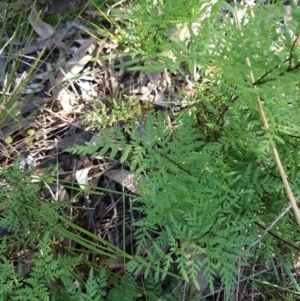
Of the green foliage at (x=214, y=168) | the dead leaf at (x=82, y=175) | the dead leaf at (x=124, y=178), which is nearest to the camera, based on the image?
the green foliage at (x=214, y=168)

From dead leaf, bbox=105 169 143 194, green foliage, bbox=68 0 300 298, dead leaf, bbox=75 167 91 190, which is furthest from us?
dead leaf, bbox=75 167 91 190

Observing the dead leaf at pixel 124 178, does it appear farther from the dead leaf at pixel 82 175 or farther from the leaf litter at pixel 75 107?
the dead leaf at pixel 82 175

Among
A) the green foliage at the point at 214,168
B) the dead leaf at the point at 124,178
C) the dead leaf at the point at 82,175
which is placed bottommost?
the dead leaf at the point at 82,175

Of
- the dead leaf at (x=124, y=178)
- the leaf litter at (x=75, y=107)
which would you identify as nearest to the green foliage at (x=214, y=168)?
the dead leaf at (x=124, y=178)

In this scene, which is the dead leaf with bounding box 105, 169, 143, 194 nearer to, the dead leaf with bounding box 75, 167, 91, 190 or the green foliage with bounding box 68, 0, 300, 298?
the dead leaf with bounding box 75, 167, 91, 190

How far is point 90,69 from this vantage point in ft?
7.93

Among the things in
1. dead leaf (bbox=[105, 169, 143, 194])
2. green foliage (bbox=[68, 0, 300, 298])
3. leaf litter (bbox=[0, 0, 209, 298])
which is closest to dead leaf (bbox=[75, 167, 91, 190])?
leaf litter (bbox=[0, 0, 209, 298])

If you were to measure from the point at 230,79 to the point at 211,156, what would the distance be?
0.44 meters

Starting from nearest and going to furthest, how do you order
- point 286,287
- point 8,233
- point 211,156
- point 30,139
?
point 211,156, point 286,287, point 8,233, point 30,139

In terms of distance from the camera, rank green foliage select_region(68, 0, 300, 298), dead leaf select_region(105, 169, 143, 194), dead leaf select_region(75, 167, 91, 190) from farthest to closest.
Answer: dead leaf select_region(75, 167, 91, 190)
dead leaf select_region(105, 169, 143, 194)
green foliage select_region(68, 0, 300, 298)

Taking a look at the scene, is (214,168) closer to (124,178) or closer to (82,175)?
(124,178)

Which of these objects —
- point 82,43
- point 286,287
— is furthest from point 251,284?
point 82,43

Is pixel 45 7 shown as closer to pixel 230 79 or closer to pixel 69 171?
pixel 69 171

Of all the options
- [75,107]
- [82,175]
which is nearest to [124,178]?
[82,175]
